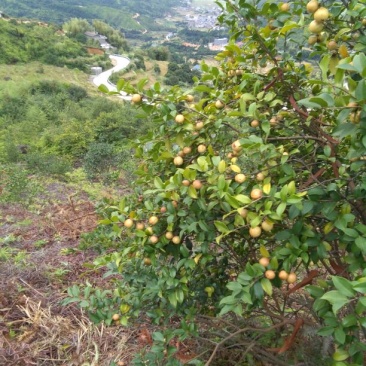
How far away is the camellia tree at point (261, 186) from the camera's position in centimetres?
111

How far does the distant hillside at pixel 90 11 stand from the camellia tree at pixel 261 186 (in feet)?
201

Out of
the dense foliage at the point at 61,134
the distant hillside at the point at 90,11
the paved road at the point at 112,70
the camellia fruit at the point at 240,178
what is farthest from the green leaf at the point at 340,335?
the distant hillside at the point at 90,11

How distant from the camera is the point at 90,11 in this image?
70875mm

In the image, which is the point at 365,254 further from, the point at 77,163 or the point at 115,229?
the point at 77,163

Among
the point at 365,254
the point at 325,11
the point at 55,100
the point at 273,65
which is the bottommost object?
the point at 55,100

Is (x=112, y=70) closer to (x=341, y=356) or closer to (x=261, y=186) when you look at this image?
(x=261, y=186)

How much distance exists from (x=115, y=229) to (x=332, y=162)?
2.48 ft

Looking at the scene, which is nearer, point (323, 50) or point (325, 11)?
point (325, 11)

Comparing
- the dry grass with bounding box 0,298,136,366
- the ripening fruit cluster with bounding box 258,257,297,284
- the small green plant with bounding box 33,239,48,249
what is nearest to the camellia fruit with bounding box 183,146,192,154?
the ripening fruit cluster with bounding box 258,257,297,284

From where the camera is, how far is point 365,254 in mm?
1091

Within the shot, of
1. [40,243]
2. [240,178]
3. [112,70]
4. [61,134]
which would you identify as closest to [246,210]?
[240,178]

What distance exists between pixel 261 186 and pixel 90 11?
7759cm

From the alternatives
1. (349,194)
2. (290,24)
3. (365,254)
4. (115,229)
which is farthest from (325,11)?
(115,229)

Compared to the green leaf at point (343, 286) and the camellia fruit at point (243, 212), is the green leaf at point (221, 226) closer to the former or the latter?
the camellia fruit at point (243, 212)
